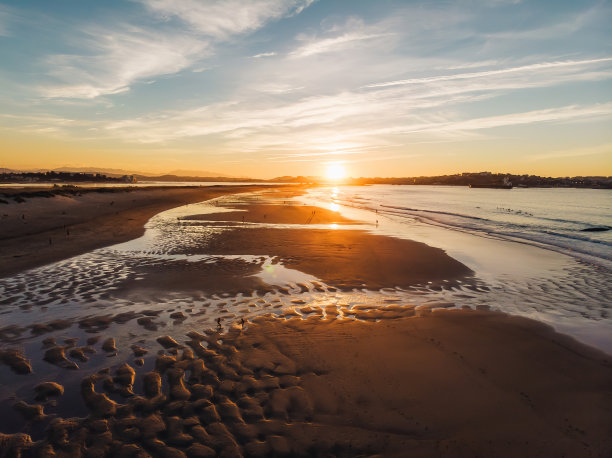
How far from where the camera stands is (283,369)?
5.53 meters

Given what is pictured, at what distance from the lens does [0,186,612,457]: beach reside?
400 centimetres

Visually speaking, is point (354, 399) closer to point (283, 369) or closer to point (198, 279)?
point (283, 369)

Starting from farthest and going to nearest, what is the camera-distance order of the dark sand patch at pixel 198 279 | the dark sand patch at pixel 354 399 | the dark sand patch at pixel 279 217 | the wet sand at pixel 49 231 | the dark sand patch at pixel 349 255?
the dark sand patch at pixel 279 217
the wet sand at pixel 49 231
the dark sand patch at pixel 349 255
the dark sand patch at pixel 198 279
the dark sand patch at pixel 354 399

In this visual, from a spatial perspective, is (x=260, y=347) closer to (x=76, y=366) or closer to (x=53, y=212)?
(x=76, y=366)

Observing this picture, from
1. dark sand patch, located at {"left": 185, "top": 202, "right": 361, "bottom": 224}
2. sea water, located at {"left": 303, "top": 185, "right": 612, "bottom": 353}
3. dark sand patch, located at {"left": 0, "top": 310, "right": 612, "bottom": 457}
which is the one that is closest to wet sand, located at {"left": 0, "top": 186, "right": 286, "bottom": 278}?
dark sand patch, located at {"left": 185, "top": 202, "right": 361, "bottom": 224}

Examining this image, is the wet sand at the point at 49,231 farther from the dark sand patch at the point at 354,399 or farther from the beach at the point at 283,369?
the dark sand patch at the point at 354,399

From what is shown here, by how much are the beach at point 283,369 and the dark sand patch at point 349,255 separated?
28cm

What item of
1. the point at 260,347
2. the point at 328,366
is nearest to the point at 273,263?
the point at 260,347

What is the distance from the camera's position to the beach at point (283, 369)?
13.1 ft

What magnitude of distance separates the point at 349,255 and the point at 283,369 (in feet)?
31.3

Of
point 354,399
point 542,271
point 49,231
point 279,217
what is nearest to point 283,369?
point 354,399

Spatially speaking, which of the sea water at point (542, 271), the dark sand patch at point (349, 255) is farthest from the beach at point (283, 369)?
the sea water at point (542, 271)

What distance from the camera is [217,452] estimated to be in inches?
148

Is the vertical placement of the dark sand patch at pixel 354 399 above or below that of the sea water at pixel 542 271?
below
